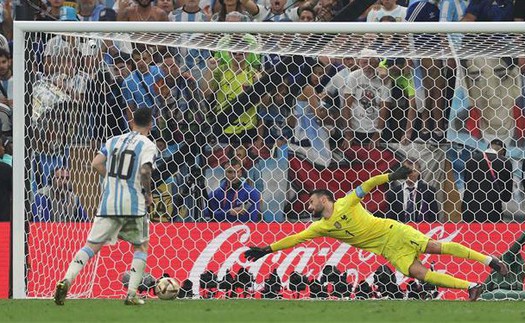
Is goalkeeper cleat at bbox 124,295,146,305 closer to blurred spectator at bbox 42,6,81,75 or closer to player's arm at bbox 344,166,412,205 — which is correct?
player's arm at bbox 344,166,412,205

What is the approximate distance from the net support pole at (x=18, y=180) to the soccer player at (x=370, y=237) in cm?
228

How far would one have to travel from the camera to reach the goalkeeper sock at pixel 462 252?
12.2 m

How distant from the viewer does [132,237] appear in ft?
36.3

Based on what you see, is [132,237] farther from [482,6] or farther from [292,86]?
[482,6]

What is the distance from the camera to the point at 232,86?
46.1 ft

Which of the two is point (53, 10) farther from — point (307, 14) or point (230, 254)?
point (230, 254)

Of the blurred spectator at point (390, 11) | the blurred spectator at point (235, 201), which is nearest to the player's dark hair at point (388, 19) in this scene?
the blurred spectator at point (390, 11)

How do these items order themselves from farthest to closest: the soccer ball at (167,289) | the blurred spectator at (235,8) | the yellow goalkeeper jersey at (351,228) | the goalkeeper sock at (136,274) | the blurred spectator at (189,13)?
the blurred spectator at (189,13), the blurred spectator at (235,8), the yellow goalkeeper jersey at (351,228), the soccer ball at (167,289), the goalkeeper sock at (136,274)

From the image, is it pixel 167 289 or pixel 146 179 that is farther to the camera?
pixel 167 289

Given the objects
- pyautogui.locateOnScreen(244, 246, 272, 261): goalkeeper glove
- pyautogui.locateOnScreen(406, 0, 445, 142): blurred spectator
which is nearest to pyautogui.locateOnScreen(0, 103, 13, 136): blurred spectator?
pyautogui.locateOnScreen(244, 246, 272, 261): goalkeeper glove

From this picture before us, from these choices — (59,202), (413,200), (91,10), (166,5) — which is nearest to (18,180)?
(59,202)

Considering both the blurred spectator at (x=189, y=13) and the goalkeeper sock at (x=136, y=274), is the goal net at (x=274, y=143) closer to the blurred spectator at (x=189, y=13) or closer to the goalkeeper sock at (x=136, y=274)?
the blurred spectator at (x=189, y=13)

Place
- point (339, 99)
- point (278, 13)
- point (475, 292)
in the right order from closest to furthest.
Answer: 1. point (475, 292)
2. point (339, 99)
3. point (278, 13)

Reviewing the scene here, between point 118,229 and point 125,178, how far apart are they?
0.48m
